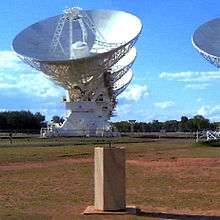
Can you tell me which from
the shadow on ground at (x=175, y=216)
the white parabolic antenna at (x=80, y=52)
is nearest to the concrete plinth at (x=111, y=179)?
the shadow on ground at (x=175, y=216)

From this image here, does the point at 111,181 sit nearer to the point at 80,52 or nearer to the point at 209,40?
the point at 209,40

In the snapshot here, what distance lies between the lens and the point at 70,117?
123 m

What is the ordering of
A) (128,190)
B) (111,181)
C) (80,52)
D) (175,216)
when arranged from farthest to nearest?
(80,52) < (128,190) < (111,181) < (175,216)

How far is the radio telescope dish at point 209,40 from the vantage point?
70.6m

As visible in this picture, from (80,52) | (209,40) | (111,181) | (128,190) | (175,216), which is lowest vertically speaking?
(175,216)

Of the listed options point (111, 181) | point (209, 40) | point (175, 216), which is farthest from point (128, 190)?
point (209, 40)

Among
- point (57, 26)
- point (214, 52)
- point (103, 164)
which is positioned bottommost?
point (103, 164)

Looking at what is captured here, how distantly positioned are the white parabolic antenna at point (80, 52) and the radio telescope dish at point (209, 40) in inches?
1021

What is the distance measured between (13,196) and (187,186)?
7256mm

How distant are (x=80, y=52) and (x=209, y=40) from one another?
3866 cm

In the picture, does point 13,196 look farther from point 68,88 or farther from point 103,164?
point 68,88

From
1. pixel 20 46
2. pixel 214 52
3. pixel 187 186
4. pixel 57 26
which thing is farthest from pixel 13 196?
pixel 57 26

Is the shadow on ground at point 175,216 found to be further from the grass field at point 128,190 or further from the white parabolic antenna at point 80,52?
the white parabolic antenna at point 80,52

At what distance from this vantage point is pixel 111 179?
1672cm
